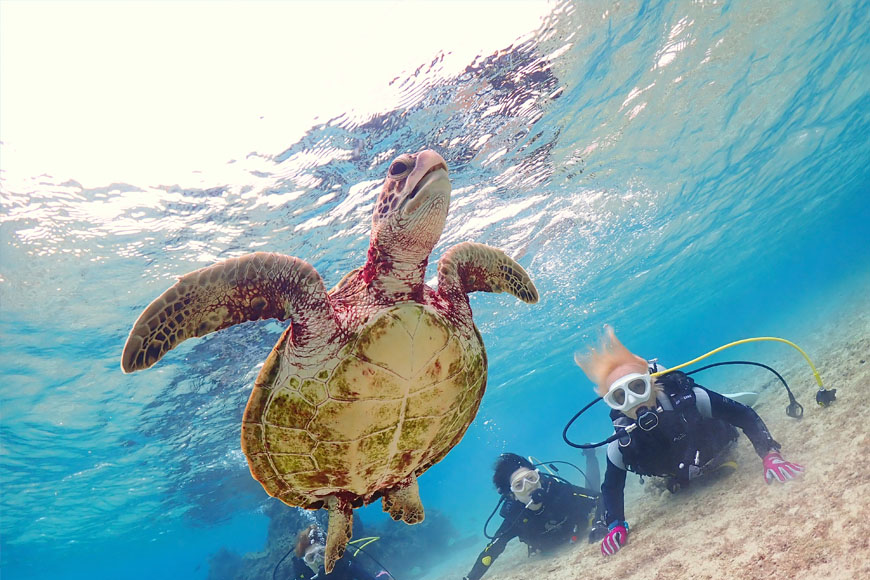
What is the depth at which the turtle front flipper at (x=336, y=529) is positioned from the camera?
12.3ft

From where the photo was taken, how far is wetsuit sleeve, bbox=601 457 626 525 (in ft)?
18.0

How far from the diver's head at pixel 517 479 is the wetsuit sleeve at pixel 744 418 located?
3.68 metres

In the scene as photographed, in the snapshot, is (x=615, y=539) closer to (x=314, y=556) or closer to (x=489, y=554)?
(x=489, y=554)

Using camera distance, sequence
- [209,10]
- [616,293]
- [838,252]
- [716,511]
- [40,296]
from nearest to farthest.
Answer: [716,511] → [209,10] → [40,296] → [616,293] → [838,252]

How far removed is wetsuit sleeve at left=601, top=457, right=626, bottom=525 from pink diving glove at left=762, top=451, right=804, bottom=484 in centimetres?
160

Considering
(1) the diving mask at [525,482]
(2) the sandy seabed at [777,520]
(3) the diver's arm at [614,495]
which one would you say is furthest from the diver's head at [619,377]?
(1) the diving mask at [525,482]

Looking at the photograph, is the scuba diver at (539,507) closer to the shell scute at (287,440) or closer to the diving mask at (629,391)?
the diving mask at (629,391)

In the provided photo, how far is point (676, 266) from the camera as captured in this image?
88.6 ft

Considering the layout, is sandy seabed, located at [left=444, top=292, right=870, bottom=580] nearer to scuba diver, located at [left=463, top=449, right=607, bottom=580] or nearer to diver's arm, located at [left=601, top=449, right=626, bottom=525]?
diver's arm, located at [left=601, top=449, right=626, bottom=525]

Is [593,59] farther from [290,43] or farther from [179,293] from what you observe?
[179,293]

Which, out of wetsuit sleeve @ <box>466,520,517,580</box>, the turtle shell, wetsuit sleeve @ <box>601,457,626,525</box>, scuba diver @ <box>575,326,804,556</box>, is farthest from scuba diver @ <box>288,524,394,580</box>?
the turtle shell

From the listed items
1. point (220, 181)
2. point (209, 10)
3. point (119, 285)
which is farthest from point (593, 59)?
point (119, 285)

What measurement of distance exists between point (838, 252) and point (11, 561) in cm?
10008

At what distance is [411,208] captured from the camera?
2.68 metres
